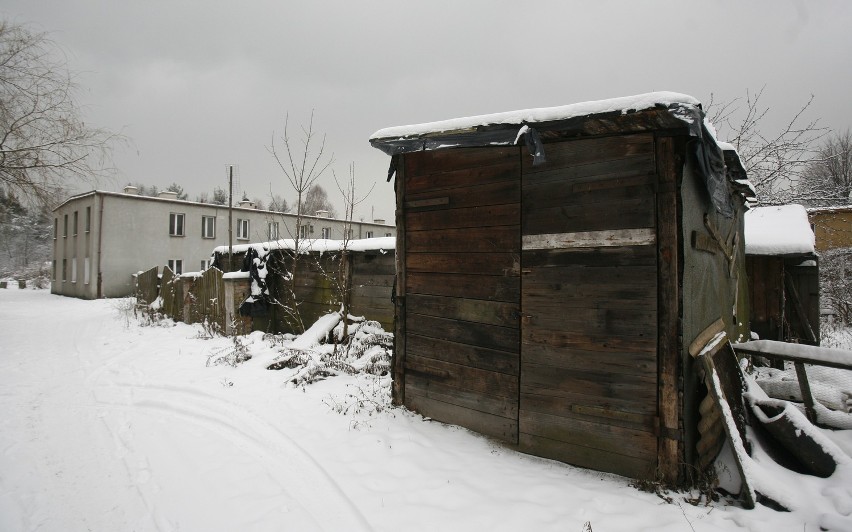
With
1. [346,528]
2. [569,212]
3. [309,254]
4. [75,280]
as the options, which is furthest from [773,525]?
[75,280]

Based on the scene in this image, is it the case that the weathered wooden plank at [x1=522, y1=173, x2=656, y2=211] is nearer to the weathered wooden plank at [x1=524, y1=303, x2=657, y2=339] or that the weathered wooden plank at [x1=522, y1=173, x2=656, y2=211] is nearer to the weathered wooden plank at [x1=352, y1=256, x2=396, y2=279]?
the weathered wooden plank at [x1=524, y1=303, x2=657, y2=339]

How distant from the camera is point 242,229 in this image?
90.3ft

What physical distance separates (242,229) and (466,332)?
26525 millimetres

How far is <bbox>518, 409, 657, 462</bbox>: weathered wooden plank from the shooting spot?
352cm

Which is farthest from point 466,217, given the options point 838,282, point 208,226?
point 208,226

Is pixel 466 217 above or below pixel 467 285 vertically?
above

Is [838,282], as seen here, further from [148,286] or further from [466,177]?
[148,286]

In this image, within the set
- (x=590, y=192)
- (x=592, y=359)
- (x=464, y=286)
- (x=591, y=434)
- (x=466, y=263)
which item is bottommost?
(x=591, y=434)

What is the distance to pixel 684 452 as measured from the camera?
343cm

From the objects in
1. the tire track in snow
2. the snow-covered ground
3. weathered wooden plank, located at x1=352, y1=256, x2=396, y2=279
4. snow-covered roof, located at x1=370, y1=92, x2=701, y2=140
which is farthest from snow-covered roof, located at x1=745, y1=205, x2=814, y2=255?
the tire track in snow

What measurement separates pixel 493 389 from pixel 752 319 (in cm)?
799

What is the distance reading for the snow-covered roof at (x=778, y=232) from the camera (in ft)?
25.8

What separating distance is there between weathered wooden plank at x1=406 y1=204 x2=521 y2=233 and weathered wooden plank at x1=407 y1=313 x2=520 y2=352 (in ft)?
3.67

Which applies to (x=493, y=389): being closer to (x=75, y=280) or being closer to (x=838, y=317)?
(x=838, y=317)
